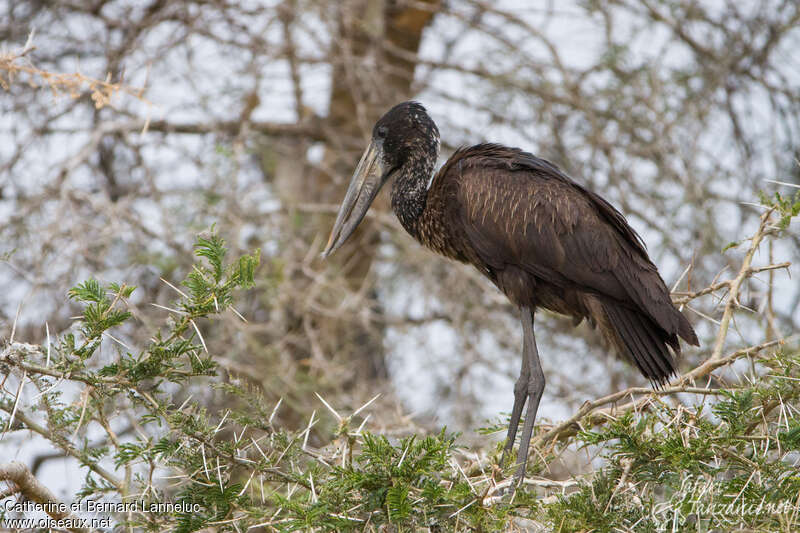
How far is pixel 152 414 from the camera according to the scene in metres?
2.77

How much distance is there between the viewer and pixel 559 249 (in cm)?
424

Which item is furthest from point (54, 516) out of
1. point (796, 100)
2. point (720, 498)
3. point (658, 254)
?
point (796, 100)

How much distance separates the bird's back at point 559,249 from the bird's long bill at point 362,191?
0.65 m

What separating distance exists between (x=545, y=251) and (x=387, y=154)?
124cm

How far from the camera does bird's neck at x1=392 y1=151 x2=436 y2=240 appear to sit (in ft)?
15.8

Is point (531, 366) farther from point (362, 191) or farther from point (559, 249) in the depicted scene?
point (362, 191)

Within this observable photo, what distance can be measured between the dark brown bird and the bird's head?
1.13 ft

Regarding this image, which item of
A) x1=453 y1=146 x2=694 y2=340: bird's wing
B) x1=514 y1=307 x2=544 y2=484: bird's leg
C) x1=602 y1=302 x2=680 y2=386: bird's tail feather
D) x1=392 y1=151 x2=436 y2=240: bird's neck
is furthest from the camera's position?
x1=392 y1=151 x2=436 y2=240: bird's neck

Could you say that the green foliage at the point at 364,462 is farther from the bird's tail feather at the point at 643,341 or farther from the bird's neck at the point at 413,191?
the bird's neck at the point at 413,191

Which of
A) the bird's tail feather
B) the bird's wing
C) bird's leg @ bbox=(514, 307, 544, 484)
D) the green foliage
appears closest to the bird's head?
the bird's wing

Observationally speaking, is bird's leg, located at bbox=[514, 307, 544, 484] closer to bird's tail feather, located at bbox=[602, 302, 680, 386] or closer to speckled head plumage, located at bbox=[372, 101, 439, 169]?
bird's tail feather, located at bbox=[602, 302, 680, 386]

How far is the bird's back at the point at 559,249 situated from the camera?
4.14 metres

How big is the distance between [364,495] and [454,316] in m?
3.66

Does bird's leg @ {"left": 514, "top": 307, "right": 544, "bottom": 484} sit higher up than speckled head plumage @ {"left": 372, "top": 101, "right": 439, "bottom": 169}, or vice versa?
speckled head plumage @ {"left": 372, "top": 101, "right": 439, "bottom": 169}
